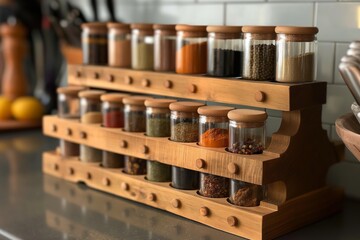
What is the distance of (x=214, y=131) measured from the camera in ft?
3.46

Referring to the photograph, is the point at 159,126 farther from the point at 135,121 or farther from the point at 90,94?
the point at 90,94

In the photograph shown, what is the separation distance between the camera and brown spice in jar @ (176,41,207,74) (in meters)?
1.17

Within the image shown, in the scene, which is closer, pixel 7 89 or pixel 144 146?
pixel 144 146

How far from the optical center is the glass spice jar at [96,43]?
1.40 meters

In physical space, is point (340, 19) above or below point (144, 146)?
above

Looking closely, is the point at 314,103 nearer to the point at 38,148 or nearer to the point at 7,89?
the point at 38,148

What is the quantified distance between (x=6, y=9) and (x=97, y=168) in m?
0.93

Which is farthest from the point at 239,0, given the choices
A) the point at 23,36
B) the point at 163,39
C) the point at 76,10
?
the point at 23,36

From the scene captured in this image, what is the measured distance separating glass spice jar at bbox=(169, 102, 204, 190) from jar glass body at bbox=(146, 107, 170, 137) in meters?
0.05

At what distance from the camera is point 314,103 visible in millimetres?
1048

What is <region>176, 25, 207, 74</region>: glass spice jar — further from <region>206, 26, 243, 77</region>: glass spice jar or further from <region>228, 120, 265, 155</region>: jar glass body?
<region>228, 120, 265, 155</region>: jar glass body

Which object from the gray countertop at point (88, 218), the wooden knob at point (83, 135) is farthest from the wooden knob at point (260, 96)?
the wooden knob at point (83, 135)

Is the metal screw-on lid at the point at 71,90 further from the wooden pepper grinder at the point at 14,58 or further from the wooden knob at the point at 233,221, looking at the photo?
the wooden pepper grinder at the point at 14,58

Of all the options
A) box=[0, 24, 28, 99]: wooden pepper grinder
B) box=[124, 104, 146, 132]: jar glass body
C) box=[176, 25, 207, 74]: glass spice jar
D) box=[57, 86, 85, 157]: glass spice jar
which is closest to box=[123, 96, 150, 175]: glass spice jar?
box=[124, 104, 146, 132]: jar glass body
